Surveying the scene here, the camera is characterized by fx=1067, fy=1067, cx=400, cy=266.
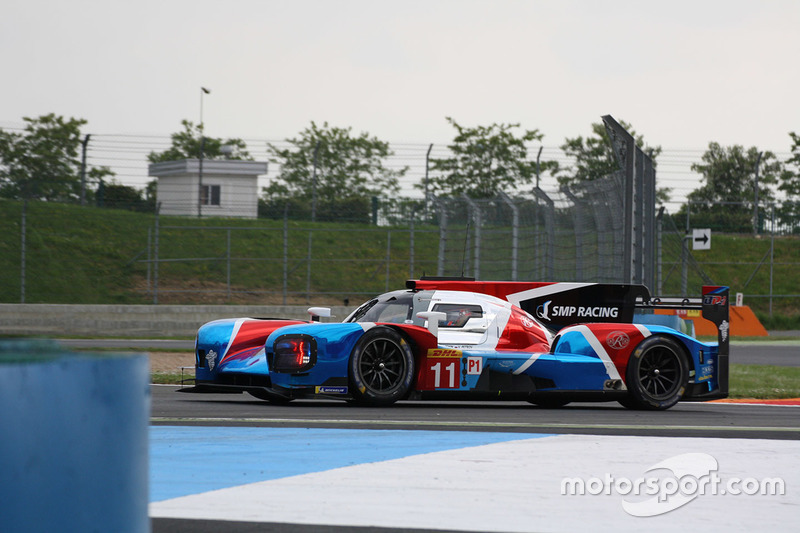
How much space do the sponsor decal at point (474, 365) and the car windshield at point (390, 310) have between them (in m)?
0.72

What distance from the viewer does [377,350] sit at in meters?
8.45

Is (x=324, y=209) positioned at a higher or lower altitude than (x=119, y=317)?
higher

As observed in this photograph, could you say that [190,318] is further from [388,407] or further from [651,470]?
[651,470]

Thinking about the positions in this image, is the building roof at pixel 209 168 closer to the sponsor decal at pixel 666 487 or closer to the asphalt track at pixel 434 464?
the asphalt track at pixel 434 464

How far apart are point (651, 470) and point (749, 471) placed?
1.65ft

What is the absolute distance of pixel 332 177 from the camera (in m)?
27.8

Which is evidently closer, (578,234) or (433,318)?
(433,318)

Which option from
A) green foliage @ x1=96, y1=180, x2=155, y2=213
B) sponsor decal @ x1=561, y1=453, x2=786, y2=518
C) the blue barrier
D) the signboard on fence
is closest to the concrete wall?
green foliage @ x1=96, y1=180, x2=155, y2=213

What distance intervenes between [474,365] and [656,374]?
1.69 metres

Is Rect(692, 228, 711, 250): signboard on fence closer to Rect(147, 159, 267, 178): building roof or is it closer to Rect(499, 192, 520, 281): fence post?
Rect(499, 192, 520, 281): fence post

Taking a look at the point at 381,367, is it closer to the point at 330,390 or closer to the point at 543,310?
the point at 330,390

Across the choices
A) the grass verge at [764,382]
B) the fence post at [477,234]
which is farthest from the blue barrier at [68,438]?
the fence post at [477,234]

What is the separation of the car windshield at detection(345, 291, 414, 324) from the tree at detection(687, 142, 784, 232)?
51.2 ft

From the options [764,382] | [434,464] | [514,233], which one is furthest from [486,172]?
[434,464]
